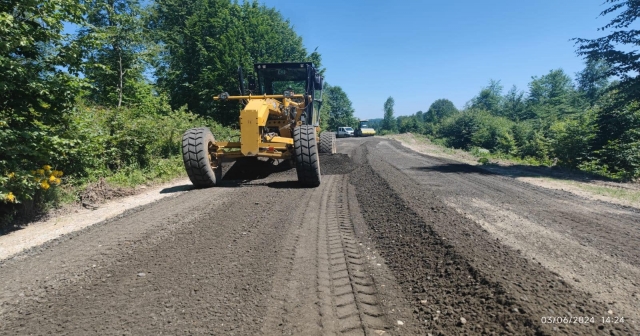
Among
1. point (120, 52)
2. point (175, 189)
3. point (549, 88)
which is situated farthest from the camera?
point (549, 88)

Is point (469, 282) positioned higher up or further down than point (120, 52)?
further down

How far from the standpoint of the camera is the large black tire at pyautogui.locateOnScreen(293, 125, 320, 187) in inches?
294

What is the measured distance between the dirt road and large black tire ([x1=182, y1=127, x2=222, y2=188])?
192cm

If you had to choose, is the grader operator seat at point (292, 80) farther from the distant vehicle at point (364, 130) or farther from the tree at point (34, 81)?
the distant vehicle at point (364, 130)

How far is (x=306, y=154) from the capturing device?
7473 mm

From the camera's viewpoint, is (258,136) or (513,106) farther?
(513,106)

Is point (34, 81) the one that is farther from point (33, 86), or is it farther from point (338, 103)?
point (338, 103)

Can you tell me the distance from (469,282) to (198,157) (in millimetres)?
6083

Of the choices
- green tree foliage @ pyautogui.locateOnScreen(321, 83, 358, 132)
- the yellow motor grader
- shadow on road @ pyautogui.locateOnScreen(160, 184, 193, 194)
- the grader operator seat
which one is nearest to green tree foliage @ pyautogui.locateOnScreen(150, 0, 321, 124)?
the grader operator seat

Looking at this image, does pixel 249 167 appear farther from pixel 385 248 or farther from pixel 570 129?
pixel 570 129

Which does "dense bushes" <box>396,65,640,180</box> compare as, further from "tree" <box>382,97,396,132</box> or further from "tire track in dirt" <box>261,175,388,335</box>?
"tree" <box>382,97,396,132</box>

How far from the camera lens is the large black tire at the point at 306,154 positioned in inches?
294

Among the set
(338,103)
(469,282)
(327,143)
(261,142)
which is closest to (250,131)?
(261,142)

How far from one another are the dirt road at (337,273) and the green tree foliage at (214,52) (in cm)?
1753
